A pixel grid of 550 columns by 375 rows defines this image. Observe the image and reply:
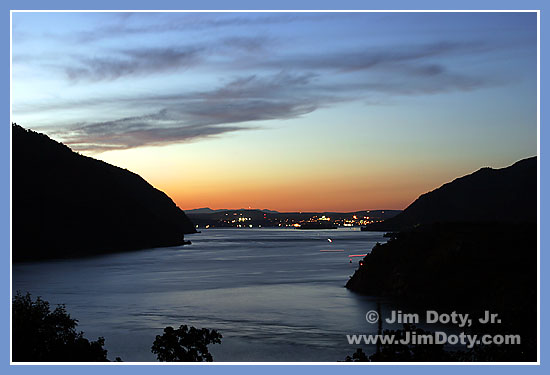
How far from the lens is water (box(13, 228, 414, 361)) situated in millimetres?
33969

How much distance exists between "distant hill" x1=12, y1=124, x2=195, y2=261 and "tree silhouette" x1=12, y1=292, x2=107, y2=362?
327ft

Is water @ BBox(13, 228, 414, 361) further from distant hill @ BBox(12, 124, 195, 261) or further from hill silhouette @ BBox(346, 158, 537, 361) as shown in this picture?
distant hill @ BBox(12, 124, 195, 261)

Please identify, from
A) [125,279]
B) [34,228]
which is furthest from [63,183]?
[125,279]

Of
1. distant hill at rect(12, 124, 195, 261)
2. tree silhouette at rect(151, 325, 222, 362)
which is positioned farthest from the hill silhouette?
distant hill at rect(12, 124, 195, 261)

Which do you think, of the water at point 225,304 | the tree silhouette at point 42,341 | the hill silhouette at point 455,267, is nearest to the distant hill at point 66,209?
the water at point 225,304

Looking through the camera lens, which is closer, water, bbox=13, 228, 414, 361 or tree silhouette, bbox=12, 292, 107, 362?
tree silhouette, bbox=12, 292, 107, 362

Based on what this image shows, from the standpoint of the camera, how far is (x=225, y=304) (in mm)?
50375

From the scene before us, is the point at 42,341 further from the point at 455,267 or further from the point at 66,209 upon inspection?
the point at 66,209

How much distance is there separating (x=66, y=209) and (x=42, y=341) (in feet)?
410

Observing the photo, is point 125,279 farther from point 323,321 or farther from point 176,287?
point 323,321

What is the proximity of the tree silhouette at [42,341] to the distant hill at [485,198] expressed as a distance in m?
122

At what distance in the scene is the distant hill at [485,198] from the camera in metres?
144

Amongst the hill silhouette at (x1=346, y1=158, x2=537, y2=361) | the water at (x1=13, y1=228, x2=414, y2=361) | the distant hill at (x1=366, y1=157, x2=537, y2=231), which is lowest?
the water at (x1=13, y1=228, x2=414, y2=361)

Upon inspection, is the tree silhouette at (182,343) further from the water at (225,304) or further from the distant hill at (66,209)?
the distant hill at (66,209)
